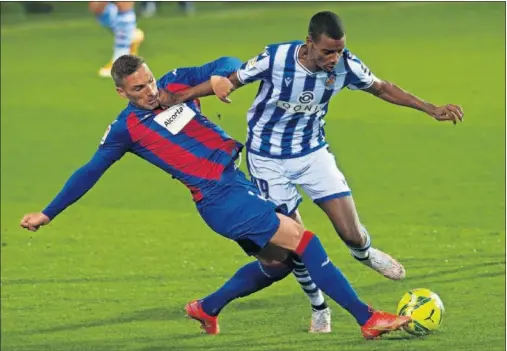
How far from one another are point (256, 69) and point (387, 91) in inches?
34.3

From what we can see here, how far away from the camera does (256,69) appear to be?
7445 millimetres

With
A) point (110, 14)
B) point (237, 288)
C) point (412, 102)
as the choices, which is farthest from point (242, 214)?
point (110, 14)

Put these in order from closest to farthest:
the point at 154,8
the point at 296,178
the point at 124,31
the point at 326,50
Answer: the point at 326,50
the point at 296,178
the point at 124,31
the point at 154,8

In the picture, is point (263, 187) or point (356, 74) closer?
point (356, 74)

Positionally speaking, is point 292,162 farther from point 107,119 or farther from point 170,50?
point 170,50

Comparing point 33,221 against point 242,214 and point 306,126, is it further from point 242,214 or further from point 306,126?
point 306,126

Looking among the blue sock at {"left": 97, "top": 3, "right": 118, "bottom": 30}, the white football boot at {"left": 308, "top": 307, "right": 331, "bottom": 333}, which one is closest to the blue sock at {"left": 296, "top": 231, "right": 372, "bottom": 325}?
the white football boot at {"left": 308, "top": 307, "right": 331, "bottom": 333}

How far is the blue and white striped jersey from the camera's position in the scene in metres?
7.51

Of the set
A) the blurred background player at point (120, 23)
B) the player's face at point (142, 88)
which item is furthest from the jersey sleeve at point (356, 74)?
the blurred background player at point (120, 23)

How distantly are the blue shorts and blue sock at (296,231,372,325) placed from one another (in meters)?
0.23

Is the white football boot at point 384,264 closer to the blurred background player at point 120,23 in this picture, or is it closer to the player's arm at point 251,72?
the player's arm at point 251,72

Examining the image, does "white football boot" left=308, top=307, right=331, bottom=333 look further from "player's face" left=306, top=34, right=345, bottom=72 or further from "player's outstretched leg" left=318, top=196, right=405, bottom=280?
"player's face" left=306, top=34, right=345, bottom=72

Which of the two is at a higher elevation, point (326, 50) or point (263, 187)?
point (326, 50)

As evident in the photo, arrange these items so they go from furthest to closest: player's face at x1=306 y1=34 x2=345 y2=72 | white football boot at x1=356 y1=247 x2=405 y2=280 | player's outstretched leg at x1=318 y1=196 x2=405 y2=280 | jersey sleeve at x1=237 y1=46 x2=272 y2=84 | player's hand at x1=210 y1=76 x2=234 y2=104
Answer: white football boot at x1=356 y1=247 x2=405 y2=280, player's outstretched leg at x1=318 y1=196 x2=405 y2=280, jersey sleeve at x1=237 y1=46 x2=272 y2=84, player's face at x1=306 y1=34 x2=345 y2=72, player's hand at x1=210 y1=76 x2=234 y2=104
